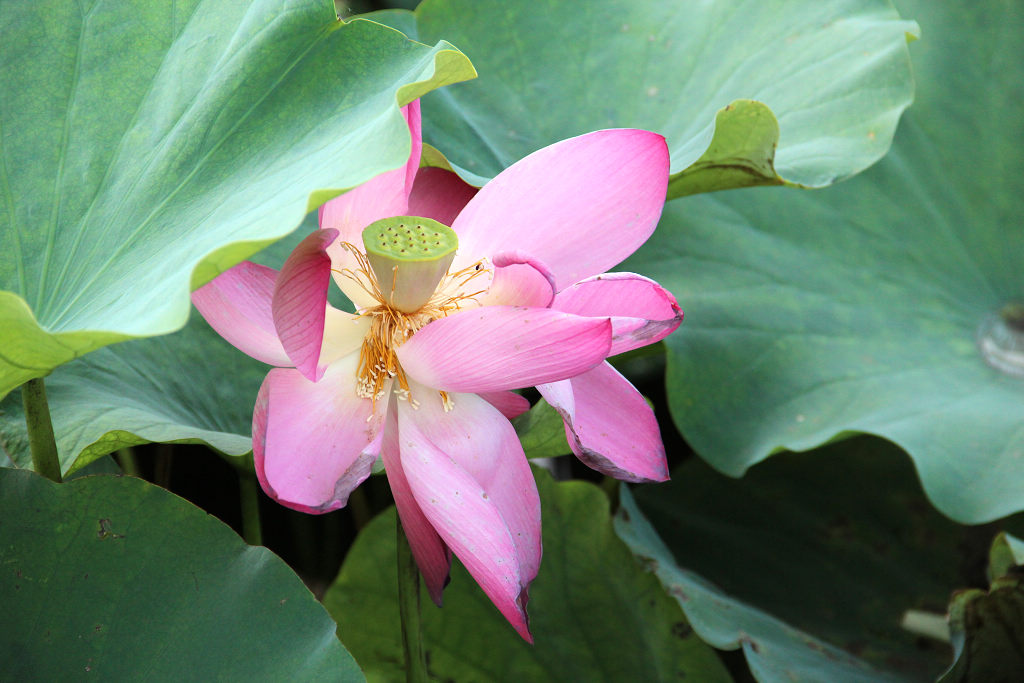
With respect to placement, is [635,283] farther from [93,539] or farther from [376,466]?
[93,539]

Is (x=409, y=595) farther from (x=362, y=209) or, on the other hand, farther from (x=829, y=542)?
(x=829, y=542)

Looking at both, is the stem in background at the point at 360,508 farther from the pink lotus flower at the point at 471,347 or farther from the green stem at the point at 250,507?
the pink lotus flower at the point at 471,347

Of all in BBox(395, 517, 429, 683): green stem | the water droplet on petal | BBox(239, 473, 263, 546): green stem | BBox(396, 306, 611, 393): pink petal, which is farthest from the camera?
the water droplet on petal

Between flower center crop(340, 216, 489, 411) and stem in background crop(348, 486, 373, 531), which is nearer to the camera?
flower center crop(340, 216, 489, 411)

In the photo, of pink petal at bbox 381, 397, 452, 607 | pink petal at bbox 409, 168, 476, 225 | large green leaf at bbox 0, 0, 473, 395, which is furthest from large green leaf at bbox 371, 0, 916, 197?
pink petal at bbox 381, 397, 452, 607

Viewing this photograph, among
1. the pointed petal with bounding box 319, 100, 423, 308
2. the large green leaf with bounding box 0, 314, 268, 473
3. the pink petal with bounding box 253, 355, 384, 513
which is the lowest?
the large green leaf with bounding box 0, 314, 268, 473

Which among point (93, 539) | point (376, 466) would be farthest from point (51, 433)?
point (376, 466)

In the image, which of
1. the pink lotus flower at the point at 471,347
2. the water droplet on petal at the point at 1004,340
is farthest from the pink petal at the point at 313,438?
the water droplet on petal at the point at 1004,340

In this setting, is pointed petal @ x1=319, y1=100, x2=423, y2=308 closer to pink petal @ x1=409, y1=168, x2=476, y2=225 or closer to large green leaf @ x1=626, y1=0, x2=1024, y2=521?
pink petal @ x1=409, y1=168, x2=476, y2=225
